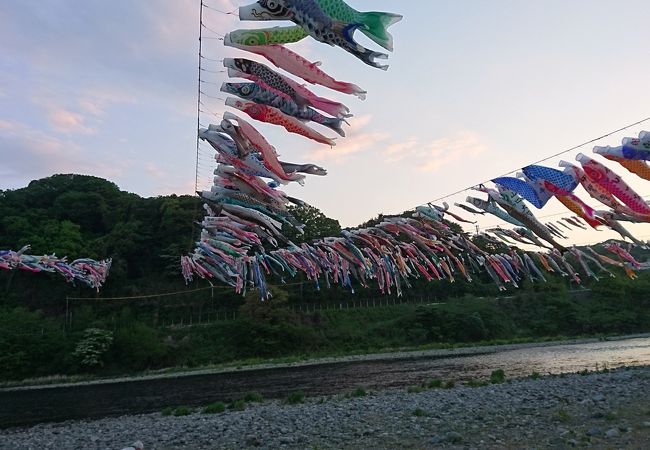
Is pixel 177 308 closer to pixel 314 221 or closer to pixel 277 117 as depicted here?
pixel 314 221

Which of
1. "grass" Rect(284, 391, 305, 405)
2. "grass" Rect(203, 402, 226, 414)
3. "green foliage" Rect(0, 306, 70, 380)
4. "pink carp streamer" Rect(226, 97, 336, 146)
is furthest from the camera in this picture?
"green foliage" Rect(0, 306, 70, 380)

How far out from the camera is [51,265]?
19.1 m

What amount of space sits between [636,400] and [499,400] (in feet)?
9.35

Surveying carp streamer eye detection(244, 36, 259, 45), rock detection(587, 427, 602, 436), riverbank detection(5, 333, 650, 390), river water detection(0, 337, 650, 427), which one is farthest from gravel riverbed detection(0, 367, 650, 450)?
riverbank detection(5, 333, 650, 390)

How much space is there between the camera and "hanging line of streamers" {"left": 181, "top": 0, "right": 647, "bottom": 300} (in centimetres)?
547

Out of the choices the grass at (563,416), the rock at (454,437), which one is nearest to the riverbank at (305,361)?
the grass at (563,416)

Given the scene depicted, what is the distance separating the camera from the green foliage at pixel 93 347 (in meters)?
31.7

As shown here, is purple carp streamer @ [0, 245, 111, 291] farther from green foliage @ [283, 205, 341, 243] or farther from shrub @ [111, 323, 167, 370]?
green foliage @ [283, 205, 341, 243]

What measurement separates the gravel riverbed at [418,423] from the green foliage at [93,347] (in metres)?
16.7

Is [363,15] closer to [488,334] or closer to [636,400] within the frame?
[636,400]

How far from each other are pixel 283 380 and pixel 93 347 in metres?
15.7

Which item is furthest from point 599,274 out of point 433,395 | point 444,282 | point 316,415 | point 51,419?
point 51,419

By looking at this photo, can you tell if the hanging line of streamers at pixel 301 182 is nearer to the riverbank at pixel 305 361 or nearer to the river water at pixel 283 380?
the river water at pixel 283 380

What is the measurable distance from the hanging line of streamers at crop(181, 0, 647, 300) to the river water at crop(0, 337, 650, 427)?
14.3 ft
